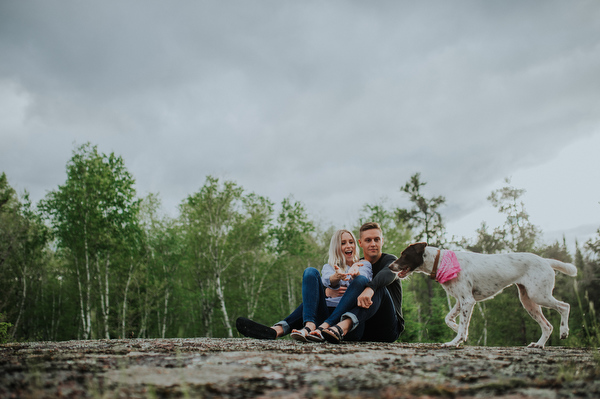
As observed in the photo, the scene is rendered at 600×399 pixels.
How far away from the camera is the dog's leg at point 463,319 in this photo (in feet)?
15.5

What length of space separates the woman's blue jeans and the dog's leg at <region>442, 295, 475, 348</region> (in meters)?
1.21

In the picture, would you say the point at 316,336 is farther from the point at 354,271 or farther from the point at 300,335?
the point at 354,271

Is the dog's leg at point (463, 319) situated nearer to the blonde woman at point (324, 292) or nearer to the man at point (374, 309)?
the man at point (374, 309)

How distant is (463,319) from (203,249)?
770 inches

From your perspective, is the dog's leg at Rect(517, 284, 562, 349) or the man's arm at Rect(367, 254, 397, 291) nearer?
the man's arm at Rect(367, 254, 397, 291)

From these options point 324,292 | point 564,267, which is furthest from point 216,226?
point 564,267

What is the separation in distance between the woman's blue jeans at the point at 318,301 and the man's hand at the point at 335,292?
0.16 meters

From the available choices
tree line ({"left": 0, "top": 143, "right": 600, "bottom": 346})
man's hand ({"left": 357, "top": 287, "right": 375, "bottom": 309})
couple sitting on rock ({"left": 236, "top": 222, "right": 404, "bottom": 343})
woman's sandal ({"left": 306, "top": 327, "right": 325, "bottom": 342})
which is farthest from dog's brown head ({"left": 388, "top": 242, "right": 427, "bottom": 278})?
tree line ({"left": 0, "top": 143, "right": 600, "bottom": 346})

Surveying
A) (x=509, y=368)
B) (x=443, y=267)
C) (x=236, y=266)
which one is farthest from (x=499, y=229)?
(x=509, y=368)

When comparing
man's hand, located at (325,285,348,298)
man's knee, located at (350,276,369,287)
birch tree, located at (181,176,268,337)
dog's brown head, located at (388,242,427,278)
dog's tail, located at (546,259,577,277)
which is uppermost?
birch tree, located at (181,176,268,337)

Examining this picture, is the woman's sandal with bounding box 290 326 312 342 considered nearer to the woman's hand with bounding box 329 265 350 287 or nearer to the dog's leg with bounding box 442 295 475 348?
the woman's hand with bounding box 329 265 350 287

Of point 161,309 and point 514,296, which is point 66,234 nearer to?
point 161,309

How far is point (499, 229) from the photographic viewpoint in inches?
945

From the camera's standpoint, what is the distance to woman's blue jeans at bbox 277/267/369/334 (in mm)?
4672
